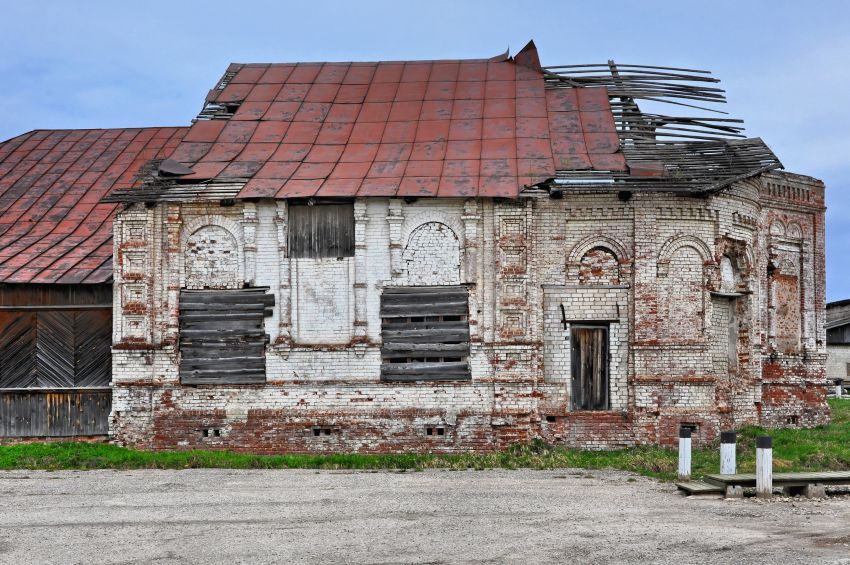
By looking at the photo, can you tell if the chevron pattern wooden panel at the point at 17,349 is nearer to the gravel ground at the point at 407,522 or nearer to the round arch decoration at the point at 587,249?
the gravel ground at the point at 407,522

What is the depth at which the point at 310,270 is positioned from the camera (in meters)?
18.2

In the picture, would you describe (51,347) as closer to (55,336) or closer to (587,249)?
(55,336)

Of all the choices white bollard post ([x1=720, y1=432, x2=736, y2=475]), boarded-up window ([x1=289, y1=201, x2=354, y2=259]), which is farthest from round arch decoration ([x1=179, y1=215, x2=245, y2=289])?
white bollard post ([x1=720, y1=432, x2=736, y2=475])

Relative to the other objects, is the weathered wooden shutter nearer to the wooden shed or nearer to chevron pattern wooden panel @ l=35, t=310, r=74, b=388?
the wooden shed

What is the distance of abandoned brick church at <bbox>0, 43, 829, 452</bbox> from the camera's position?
17.9 m

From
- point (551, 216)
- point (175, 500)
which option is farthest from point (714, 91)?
point (175, 500)

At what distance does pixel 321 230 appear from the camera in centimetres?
Result: 1828

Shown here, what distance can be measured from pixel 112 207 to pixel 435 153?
285 inches

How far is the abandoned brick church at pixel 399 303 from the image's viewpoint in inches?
704

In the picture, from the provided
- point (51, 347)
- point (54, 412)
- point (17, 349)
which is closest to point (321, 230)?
point (51, 347)

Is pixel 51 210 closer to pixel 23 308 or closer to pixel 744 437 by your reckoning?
pixel 23 308

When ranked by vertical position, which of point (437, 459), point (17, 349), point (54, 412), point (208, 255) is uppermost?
point (208, 255)

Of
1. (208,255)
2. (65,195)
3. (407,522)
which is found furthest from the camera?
(65,195)

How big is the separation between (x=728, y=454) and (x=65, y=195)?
50.9 ft
